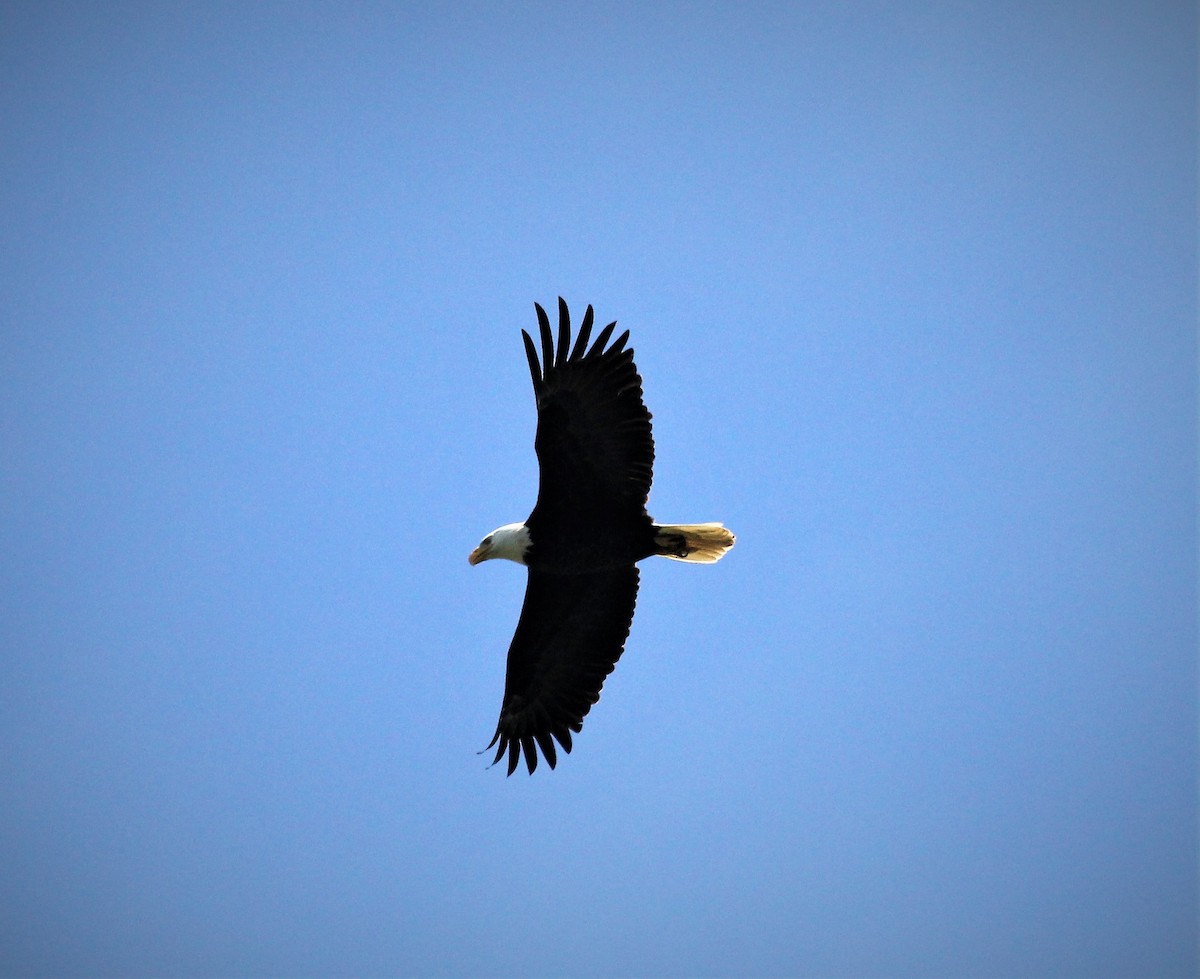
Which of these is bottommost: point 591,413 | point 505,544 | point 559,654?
point 559,654

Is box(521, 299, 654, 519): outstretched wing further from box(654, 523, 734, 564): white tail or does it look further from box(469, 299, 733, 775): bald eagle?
box(654, 523, 734, 564): white tail

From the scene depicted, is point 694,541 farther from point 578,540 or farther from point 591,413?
point 591,413

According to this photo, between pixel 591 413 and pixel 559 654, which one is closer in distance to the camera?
pixel 591 413

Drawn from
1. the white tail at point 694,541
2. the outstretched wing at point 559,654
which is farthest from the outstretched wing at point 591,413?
the outstretched wing at point 559,654

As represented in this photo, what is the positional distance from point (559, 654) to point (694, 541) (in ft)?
6.81

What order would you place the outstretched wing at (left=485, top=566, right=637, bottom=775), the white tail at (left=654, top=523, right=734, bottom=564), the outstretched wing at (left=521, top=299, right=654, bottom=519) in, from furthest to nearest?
1. the outstretched wing at (left=485, top=566, right=637, bottom=775)
2. the white tail at (left=654, top=523, right=734, bottom=564)
3. the outstretched wing at (left=521, top=299, right=654, bottom=519)

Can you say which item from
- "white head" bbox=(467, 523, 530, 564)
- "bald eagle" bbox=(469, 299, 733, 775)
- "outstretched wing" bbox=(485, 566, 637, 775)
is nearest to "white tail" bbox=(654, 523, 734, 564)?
"bald eagle" bbox=(469, 299, 733, 775)

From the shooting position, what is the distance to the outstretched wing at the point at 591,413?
10.0 meters

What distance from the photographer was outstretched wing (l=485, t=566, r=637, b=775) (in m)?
11.2

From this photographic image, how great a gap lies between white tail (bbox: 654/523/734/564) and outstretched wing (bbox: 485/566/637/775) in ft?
1.83

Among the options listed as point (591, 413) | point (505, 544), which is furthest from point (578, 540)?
point (591, 413)

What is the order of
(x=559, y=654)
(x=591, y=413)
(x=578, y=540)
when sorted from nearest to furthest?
1. (x=591, y=413)
2. (x=578, y=540)
3. (x=559, y=654)

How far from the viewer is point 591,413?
10.1m

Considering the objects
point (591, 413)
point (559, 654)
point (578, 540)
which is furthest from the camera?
point (559, 654)
